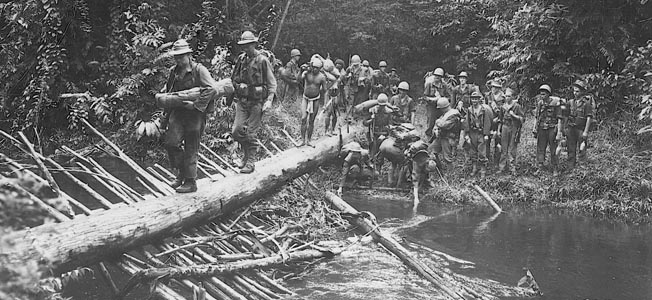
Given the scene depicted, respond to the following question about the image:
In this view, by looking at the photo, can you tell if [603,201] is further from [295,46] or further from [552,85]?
[295,46]

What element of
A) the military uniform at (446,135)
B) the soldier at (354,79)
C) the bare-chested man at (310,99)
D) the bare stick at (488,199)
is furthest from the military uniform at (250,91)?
the soldier at (354,79)

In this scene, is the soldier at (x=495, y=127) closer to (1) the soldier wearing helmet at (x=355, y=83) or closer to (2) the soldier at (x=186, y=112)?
(1) the soldier wearing helmet at (x=355, y=83)

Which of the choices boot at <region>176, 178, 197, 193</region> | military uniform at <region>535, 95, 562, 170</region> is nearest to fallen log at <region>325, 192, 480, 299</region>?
boot at <region>176, 178, 197, 193</region>

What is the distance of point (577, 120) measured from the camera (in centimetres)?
1254

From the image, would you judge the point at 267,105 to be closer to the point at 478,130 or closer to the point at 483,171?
the point at 478,130

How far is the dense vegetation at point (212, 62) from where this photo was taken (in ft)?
41.7

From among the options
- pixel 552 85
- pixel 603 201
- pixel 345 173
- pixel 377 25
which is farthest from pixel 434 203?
pixel 377 25

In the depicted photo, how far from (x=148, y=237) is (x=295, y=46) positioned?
17.5m

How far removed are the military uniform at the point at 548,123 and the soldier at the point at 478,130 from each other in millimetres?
995

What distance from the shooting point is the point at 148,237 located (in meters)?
6.39

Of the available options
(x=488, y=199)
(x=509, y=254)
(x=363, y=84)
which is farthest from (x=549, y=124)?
(x=363, y=84)

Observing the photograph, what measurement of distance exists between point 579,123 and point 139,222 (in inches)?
371

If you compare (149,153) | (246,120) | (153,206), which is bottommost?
(149,153)

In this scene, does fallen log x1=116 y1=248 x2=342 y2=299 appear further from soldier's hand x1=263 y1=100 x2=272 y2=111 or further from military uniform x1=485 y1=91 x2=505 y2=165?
military uniform x1=485 y1=91 x2=505 y2=165
